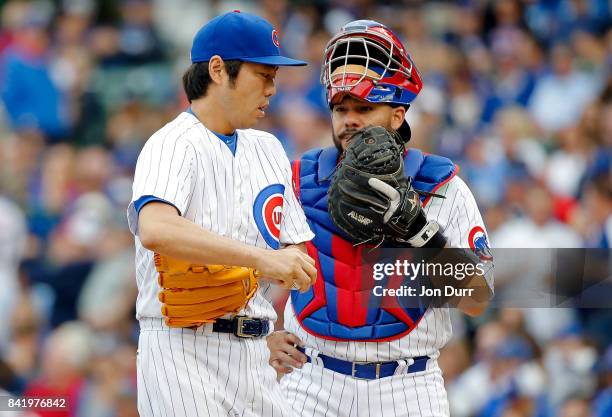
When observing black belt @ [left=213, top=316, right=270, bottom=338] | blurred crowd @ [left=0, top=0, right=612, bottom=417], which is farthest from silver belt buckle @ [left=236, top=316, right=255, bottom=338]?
blurred crowd @ [left=0, top=0, right=612, bottom=417]

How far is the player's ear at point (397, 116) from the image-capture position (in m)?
3.72

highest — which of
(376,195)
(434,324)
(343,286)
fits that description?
(376,195)

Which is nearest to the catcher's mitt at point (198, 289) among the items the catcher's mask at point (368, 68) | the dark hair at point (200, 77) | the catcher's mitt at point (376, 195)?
the catcher's mitt at point (376, 195)

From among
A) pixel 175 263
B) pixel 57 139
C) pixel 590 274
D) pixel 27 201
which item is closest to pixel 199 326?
pixel 175 263

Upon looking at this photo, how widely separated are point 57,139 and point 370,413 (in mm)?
5496

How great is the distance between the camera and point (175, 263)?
303 cm

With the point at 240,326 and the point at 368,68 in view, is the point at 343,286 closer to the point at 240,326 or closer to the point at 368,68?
the point at 240,326

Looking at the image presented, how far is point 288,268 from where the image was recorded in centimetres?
300

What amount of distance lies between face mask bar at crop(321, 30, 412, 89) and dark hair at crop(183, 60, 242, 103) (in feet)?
1.57

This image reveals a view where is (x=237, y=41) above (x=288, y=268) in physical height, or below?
above

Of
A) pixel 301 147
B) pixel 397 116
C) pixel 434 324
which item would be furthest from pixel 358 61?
pixel 301 147

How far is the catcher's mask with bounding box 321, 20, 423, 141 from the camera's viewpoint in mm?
3609

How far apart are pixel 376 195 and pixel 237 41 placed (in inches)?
24.4

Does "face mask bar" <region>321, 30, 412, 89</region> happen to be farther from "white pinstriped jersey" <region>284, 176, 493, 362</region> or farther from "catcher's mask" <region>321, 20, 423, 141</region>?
"white pinstriped jersey" <region>284, 176, 493, 362</region>
